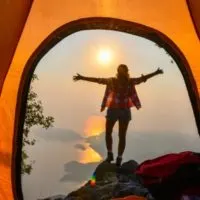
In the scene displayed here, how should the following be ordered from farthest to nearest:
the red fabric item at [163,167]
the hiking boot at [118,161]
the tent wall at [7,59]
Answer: the hiking boot at [118,161], the tent wall at [7,59], the red fabric item at [163,167]

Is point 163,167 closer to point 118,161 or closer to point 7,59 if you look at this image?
point 118,161

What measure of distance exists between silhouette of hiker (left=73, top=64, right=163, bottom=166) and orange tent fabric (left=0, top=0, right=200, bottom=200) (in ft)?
0.48

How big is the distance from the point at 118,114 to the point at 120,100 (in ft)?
0.22

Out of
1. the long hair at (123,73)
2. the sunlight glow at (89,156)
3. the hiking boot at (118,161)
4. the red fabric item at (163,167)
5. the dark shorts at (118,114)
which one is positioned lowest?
the red fabric item at (163,167)

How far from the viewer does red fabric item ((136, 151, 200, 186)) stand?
1.75 meters

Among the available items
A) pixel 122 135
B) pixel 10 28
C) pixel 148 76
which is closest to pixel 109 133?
pixel 122 135

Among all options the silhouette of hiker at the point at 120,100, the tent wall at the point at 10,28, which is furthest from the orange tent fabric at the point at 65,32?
the silhouette of hiker at the point at 120,100

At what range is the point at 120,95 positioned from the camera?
2.04 m

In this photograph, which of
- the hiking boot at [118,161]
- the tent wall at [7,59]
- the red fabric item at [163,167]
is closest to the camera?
the red fabric item at [163,167]

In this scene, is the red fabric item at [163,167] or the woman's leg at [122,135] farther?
the woman's leg at [122,135]

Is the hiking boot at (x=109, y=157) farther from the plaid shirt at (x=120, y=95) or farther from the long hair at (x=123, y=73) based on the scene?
the long hair at (x=123, y=73)

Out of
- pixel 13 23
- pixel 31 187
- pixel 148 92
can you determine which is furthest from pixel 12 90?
pixel 148 92

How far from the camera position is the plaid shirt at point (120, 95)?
201cm

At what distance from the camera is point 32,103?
1.96 metres
